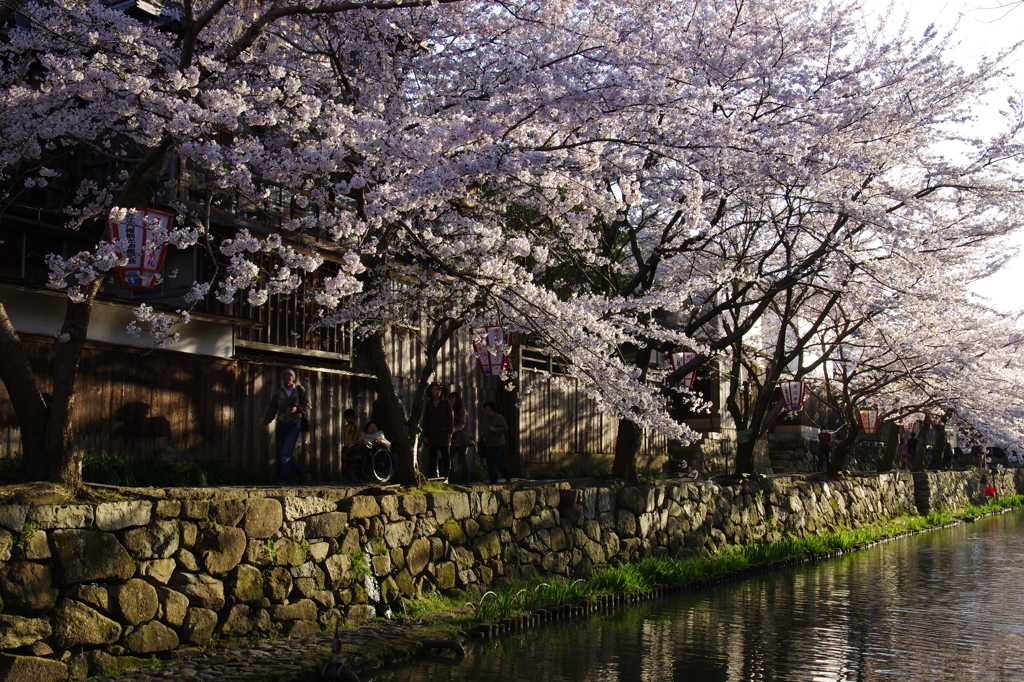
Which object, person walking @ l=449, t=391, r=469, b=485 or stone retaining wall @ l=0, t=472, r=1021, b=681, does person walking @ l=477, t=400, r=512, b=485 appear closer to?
person walking @ l=449, t=391, r=469, b=485

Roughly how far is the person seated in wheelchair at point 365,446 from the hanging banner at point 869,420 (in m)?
18.2

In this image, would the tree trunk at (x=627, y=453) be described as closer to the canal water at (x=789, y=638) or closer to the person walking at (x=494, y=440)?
the person walking at (x=494, y=440)

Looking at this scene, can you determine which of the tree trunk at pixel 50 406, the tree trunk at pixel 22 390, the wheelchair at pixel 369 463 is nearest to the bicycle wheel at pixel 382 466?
the wheelchair at pixel 369 463

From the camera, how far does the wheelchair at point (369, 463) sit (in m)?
13.7

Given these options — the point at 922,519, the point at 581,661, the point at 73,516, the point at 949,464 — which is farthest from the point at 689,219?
the point at 949,464

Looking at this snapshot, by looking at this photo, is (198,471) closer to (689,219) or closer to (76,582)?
(76,582)

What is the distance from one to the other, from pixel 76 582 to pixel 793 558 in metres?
13.8

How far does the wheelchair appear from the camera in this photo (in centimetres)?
1366

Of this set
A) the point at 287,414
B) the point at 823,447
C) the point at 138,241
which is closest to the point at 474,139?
the point at 138,241

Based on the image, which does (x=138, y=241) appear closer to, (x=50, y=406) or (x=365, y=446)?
(x=50, y=406)

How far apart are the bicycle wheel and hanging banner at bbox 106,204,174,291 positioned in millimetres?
4908

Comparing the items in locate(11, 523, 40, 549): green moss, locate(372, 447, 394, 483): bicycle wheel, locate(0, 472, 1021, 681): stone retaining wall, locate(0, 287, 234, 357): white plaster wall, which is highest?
locate(0, 287, 234, 357): white plaster wall

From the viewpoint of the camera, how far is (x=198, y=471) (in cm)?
1195

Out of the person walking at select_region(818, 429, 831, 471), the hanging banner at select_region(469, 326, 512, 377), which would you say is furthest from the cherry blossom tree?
the person walking at select_region(818, 429, 831, 471)
